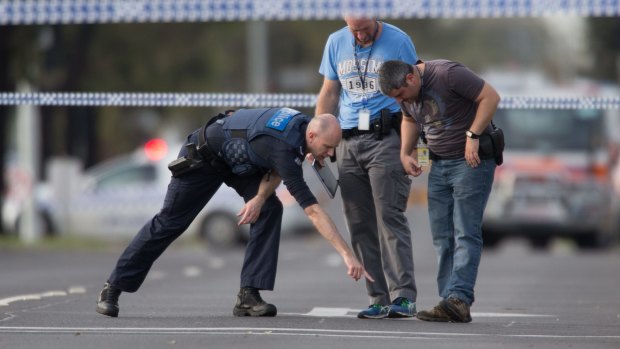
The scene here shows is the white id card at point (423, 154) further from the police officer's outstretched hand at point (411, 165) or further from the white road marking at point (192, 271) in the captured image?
the white road marking at point (192, 271)

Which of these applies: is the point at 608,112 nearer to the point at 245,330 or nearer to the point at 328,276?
the point at 328,276

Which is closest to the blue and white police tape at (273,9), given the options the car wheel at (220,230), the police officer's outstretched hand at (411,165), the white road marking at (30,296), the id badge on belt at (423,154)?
the white road marking at (30,296)

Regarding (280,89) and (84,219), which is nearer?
(84,219)

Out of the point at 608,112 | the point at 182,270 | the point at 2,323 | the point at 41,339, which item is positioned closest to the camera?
the point at 41,339

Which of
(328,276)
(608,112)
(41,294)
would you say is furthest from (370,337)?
(608,112)

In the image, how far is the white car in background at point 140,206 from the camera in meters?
25.5

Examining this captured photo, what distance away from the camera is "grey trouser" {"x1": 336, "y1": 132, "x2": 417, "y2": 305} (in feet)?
32.2

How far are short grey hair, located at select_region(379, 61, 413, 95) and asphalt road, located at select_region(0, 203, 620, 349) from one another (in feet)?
4.54

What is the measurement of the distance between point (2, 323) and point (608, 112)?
58.2 ft

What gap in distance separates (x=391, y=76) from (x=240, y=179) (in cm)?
123

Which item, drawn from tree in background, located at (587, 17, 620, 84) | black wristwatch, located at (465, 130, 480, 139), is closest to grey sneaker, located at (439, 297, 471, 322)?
black wristwatch, located at (465, 130, 480, 139)

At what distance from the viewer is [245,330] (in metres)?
8.87

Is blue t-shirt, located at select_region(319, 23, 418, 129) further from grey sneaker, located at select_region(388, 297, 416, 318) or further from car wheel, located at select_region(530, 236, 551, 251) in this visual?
car wheel, located at select_region(530, 236, 551, 251)

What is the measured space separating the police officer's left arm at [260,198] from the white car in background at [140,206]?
15.4 m
